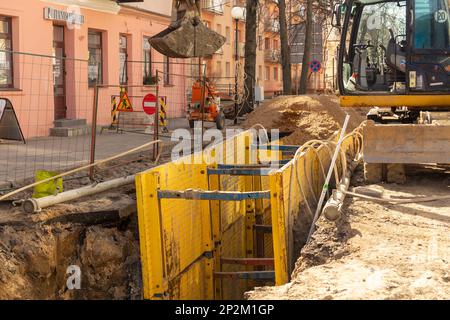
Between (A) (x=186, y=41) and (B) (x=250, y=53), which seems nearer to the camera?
(A) (x=186, y=41)

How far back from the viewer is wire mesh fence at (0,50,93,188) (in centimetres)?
1213

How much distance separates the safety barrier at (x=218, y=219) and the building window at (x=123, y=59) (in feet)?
41.1

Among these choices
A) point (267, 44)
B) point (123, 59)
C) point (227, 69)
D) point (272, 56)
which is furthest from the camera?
point (267, 44)

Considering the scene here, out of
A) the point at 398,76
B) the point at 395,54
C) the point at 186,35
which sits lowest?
the point at 398,76

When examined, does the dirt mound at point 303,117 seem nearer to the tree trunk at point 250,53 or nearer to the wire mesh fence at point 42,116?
the wire mesh fence at point 42,116

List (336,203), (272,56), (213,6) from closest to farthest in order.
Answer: (336,203) < (213,6) < (272,56)

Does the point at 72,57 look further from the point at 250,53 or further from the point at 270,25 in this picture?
the point at 270,25

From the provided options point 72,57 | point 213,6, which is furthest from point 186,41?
point 213,6

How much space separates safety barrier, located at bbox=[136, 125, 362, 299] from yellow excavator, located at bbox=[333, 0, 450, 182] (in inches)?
36.1

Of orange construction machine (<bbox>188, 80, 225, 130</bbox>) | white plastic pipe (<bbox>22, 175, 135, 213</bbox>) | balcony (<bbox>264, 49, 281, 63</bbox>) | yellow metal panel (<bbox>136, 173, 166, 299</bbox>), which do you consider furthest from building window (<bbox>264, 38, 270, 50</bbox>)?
yellow metal panel (<bbox>136, 173, 166, 299</bbox>)

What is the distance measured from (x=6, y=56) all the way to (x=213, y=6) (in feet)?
70.4

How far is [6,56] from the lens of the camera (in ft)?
52.5

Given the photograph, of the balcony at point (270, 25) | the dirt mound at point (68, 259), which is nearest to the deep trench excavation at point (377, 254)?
the dirt mound at point (68, 259)

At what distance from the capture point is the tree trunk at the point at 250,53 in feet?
76.0
